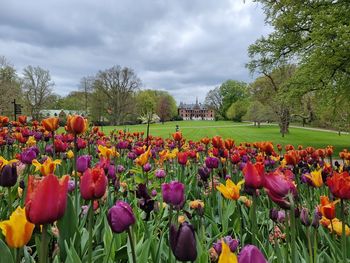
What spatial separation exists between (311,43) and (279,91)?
4.09 meters

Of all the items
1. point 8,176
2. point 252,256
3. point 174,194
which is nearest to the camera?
point 252,256

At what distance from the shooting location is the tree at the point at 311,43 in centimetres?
1709

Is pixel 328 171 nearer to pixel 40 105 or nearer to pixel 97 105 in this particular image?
pixel 40 105

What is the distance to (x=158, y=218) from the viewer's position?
9.63ft

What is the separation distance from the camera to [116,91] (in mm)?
69188

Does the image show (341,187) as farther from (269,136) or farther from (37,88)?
(37,88)

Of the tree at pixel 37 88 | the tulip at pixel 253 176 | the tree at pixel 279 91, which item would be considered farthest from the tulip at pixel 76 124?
the tree at pixel 37 88

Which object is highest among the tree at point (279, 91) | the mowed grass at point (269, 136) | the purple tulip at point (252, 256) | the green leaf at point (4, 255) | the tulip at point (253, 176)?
the tree at point (279, 91)

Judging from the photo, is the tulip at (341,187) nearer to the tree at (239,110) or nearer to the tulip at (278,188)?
the tulip at (278,188)

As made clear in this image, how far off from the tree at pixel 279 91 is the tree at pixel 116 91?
86.6ft

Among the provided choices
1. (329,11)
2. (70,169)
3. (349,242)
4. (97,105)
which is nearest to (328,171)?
(349,242)

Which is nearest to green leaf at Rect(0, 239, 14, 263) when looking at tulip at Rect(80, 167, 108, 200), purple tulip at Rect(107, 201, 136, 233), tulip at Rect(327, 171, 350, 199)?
tulip at Rect(80, 167, 108, 200)

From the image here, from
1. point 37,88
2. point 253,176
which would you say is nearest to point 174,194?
Result: point 253,176

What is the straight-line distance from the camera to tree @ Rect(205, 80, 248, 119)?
110125 mm
